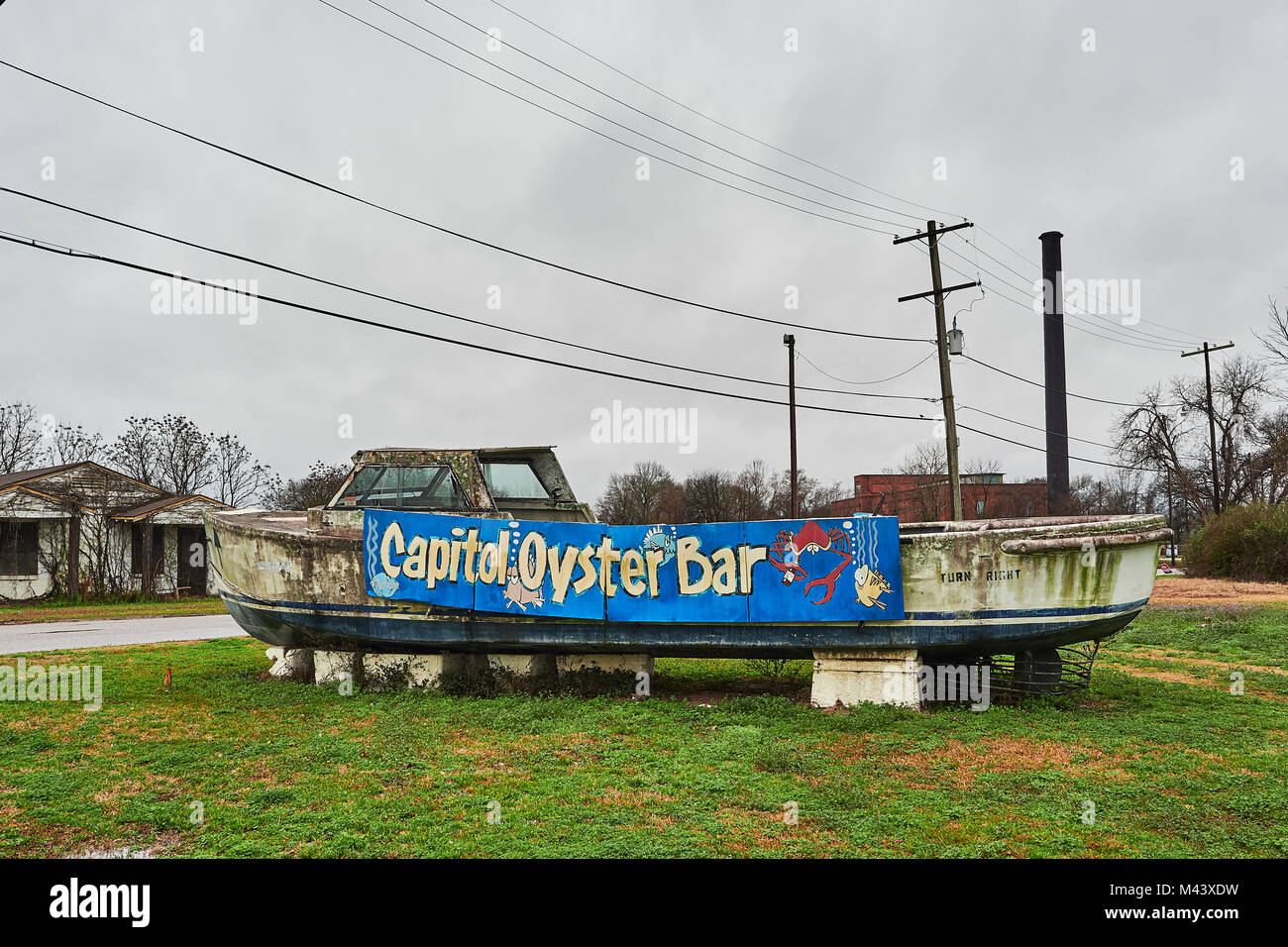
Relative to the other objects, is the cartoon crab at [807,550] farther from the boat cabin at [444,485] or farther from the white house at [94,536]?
the white house at [94,536]

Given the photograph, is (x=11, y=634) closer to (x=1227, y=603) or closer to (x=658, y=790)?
(x=658, y=790)

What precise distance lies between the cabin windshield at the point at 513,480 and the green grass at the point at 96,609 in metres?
15.5

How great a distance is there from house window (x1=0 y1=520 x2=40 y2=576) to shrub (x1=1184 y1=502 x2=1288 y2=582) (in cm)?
4364

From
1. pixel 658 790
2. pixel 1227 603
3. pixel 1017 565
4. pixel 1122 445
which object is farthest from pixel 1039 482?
pixel 658 790

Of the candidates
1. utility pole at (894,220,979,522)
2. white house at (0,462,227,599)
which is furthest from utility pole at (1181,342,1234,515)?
white house at (0,462,227,599)

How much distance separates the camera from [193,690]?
33.1 feet

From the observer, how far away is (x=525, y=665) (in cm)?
990

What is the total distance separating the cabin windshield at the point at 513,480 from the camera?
10.9 metres

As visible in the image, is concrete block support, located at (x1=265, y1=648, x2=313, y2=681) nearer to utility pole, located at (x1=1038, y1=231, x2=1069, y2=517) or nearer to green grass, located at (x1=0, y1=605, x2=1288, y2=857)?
green grass, located at (x1=0, y1=605, x2=1288, y2=857)

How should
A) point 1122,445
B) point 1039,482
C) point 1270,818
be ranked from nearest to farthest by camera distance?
point 1270,818, point 1122,445, point 1039,482

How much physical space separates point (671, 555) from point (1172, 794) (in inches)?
204

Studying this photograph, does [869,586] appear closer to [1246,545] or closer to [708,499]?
[1246,545]

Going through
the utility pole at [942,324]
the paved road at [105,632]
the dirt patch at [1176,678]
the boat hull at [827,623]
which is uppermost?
the utility pole at [942,324]
